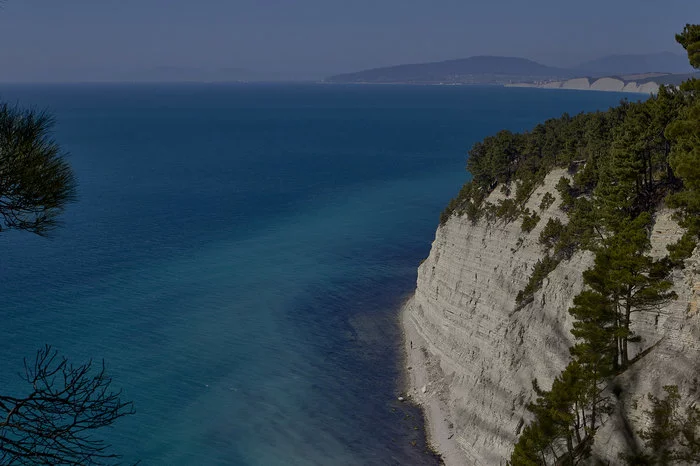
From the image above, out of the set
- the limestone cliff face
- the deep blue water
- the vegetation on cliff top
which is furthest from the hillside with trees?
the deep blue water

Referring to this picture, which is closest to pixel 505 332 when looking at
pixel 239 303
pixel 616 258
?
pixel 616 258

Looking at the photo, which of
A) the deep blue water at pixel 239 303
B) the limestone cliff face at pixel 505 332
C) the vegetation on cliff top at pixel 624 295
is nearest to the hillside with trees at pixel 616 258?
the vegetation on cliff top at pixel 624 295

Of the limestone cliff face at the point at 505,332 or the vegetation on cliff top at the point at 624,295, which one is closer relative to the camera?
the vegetation on cliff top at the point at 624,295

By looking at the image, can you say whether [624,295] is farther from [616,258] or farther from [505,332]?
[505,332]

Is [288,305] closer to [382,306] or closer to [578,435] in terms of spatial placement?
[382,306]

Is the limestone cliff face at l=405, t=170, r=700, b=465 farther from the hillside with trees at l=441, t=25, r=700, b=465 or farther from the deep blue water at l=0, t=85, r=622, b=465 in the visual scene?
the deep blue water at l=0, t=85, r=622, b=465

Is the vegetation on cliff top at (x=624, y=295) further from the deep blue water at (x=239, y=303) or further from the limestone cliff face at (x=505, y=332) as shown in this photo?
the deep blue water at (x=239, y=303)
